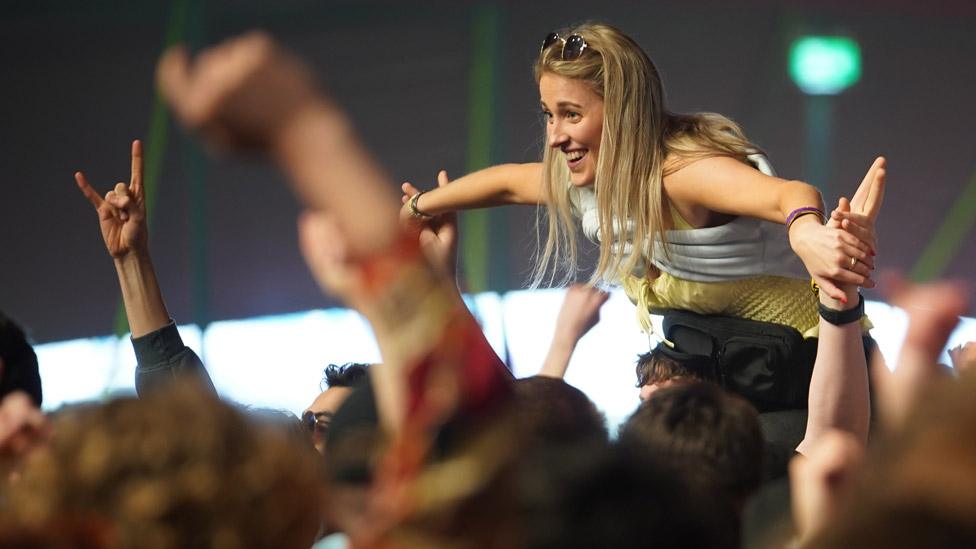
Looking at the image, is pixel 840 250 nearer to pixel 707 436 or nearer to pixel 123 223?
pixel 707 436

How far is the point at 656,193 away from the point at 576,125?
284mm

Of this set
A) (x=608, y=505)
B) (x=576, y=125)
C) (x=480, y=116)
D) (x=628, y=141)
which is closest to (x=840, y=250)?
(x=628, y=141)

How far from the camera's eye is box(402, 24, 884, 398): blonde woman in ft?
7.01

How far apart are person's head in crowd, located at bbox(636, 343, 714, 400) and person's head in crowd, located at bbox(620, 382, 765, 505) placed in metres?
0.89

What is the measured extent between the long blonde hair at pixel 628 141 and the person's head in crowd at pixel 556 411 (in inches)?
36.0

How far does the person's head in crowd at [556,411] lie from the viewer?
3.83 ft

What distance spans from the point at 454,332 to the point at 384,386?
0.26 ft

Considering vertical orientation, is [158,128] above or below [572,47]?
below

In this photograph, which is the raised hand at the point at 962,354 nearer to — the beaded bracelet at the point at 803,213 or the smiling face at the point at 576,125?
the beaded bracelet at the point at 803,213

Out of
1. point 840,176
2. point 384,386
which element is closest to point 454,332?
point 384,386

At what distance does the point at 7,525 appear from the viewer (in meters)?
0.74

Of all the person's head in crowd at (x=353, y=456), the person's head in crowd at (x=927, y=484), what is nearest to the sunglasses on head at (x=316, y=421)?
the person's head in crowd at (x=353, y=456)

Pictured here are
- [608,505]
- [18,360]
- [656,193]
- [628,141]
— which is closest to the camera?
[608,505]

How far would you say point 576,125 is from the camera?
240cm
